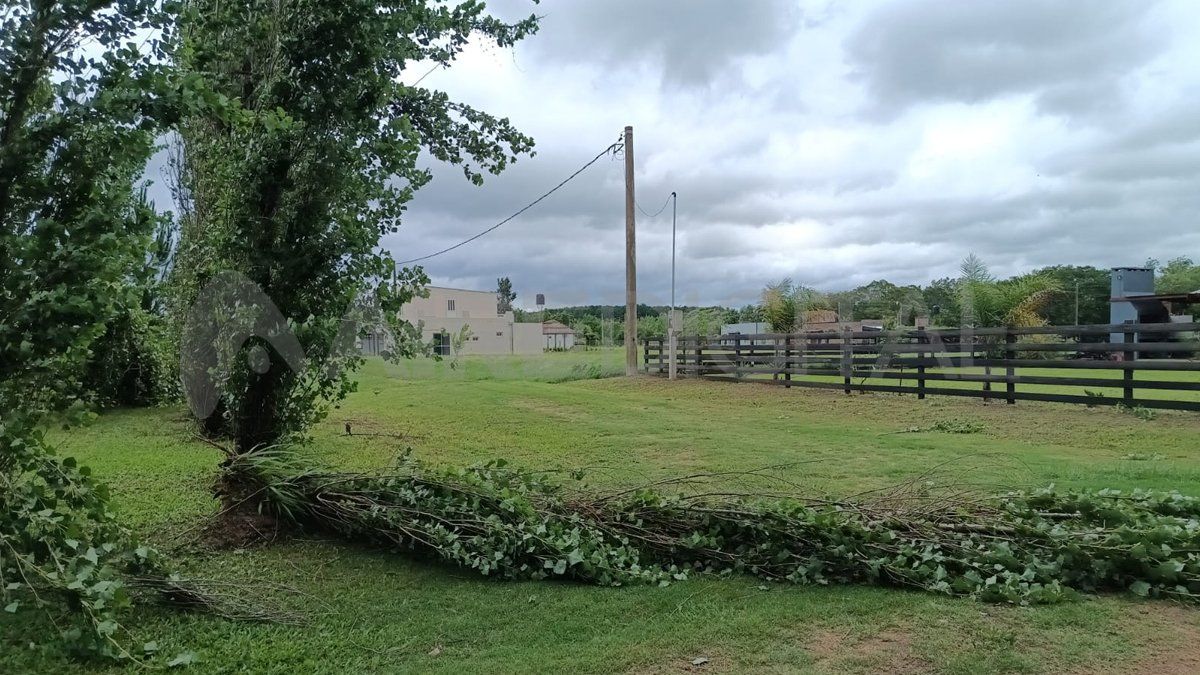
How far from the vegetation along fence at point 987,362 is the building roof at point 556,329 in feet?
88.2

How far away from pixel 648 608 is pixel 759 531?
0.86 m

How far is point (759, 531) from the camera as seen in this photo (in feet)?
12.9

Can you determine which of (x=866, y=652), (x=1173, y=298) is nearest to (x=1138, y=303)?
(x=1173, y=298)

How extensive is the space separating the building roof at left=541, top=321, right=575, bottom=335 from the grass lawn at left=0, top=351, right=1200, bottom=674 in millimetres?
35181

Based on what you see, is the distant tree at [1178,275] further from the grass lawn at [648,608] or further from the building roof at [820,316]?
the grass lawn at [648,608]

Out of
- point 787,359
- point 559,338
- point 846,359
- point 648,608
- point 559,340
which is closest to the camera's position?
point 648,608

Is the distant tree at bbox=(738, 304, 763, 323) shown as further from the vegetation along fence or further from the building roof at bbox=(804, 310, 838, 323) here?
the vegetation along fence

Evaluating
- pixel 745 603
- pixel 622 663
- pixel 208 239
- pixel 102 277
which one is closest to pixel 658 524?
pixel 745 603

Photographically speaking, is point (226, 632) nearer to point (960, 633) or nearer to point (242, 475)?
point (242, 475)

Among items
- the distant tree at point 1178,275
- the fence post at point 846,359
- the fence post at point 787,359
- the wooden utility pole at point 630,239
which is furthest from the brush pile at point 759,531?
the distant tree at point 1178,275

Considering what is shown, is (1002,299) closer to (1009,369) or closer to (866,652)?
(1009,369)

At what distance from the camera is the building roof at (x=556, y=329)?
151 feet

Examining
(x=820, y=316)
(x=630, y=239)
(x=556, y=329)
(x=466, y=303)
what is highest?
(x=630, y=239)

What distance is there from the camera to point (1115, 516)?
3885mm
